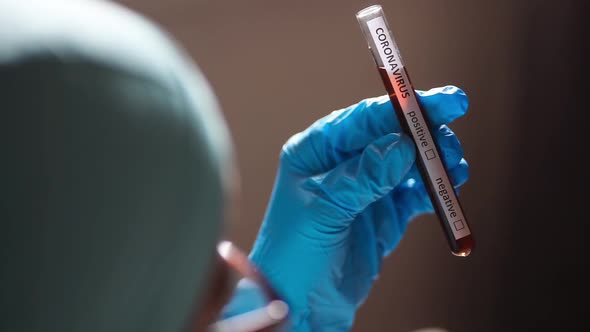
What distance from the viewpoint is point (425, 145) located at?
843 millimetres

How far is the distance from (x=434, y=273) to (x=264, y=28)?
1.93 feet

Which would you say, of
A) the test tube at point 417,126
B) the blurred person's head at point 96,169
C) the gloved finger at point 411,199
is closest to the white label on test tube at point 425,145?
the test tube at point 417,126

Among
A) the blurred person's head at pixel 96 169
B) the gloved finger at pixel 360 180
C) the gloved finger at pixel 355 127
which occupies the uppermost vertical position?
the blurred person's head at pixel 96 169

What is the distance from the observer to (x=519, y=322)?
1.54 metres

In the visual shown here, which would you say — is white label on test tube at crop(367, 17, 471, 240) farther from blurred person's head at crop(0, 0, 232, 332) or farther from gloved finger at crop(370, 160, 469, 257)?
blurred person's head at crop(0, 0, 232, 332)

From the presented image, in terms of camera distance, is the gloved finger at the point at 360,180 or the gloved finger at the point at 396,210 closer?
the gloved finger at the point at 360,180

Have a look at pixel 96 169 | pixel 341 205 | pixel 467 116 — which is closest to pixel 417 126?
pixel 341 205

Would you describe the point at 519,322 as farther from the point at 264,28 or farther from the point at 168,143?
the point at 168,143

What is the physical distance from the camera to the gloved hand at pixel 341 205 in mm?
876

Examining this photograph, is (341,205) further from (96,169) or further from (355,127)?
(96,169)

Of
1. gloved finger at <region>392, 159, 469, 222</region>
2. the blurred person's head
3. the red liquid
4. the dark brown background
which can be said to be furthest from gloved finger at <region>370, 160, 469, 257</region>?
the blurred person's head

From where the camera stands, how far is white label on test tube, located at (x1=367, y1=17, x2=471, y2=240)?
2.71 ft

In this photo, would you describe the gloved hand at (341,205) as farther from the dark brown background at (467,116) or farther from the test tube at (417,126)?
the dark brown background at (467,116)

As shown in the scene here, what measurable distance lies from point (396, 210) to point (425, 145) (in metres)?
0.18
